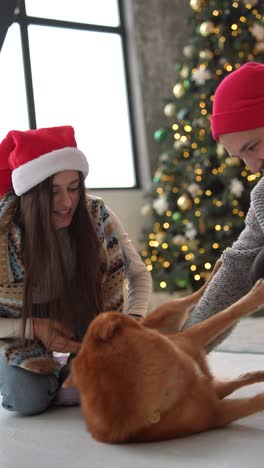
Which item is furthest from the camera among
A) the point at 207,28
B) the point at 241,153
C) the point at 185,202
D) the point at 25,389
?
the point at 185,202

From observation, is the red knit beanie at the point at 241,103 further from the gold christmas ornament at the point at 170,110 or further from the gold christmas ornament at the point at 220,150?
the gold christmas ornament at the point at 170,110

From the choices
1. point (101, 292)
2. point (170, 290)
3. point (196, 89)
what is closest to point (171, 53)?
point (196, 89)

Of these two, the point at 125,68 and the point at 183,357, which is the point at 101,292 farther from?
the point at 125,68

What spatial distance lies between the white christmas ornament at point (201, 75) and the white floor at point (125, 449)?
2922 mm

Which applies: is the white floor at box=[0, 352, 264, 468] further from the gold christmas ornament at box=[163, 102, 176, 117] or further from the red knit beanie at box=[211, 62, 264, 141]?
the gold christmas ornament at box=[163, 102, 176, 117]

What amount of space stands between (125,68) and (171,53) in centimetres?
39

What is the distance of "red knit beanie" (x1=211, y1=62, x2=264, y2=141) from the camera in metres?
→ 1.62

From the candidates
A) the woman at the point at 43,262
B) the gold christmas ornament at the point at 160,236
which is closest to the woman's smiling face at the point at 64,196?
the woman at the point at 43,262

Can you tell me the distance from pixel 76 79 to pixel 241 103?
324 cm

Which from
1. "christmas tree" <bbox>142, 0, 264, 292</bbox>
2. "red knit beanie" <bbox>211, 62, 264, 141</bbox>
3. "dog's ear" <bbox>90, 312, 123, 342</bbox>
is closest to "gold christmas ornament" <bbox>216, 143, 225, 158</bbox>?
"christmas tree" <bbox>142, 0, 264, 292</bbox>

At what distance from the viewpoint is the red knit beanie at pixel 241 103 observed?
5.33ft

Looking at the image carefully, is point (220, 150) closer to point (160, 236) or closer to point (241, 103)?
point (160, 236)

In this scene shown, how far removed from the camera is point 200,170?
4137 millimetres

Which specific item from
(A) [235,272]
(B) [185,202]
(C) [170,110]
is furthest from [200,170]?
(A) [235,272]
